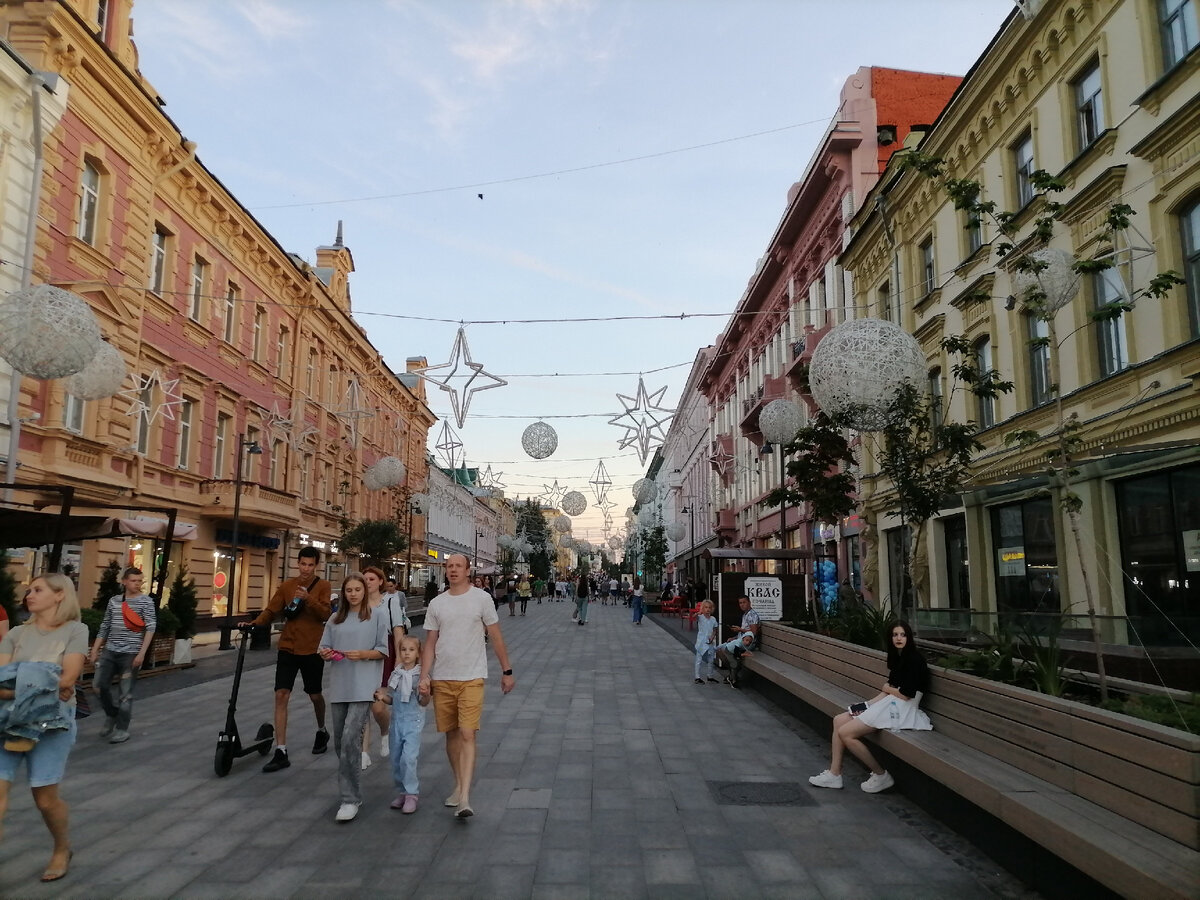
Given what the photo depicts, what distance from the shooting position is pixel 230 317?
2747 centimetres

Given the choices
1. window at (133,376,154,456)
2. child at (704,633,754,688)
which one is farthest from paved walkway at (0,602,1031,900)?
window at (133,376,154,456)

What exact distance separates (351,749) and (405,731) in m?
0.40

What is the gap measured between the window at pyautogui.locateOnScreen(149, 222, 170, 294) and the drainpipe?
5143 mm

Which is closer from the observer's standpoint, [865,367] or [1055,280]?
[1055,280]

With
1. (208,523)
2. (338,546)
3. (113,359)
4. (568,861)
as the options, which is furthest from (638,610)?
(568,861)

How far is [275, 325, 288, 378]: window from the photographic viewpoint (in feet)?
104

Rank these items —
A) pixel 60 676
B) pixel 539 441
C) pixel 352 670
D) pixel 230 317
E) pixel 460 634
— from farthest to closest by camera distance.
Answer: pixel 230 317, pixel 539 441, pixel 352 670, pixel 460 634, pixel 60 676

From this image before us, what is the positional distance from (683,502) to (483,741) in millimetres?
60829

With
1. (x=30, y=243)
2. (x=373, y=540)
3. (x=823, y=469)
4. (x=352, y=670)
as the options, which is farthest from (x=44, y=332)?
(x=373, y=540)

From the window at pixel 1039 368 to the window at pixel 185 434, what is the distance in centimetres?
2099

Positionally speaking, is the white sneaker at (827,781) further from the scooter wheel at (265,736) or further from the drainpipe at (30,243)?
the drainpipe at (30,243)

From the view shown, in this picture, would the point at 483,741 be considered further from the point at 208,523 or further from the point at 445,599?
the point at 208,523

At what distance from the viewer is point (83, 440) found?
1858cm

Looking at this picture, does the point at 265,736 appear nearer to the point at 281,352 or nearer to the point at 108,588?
the point at 108,588
